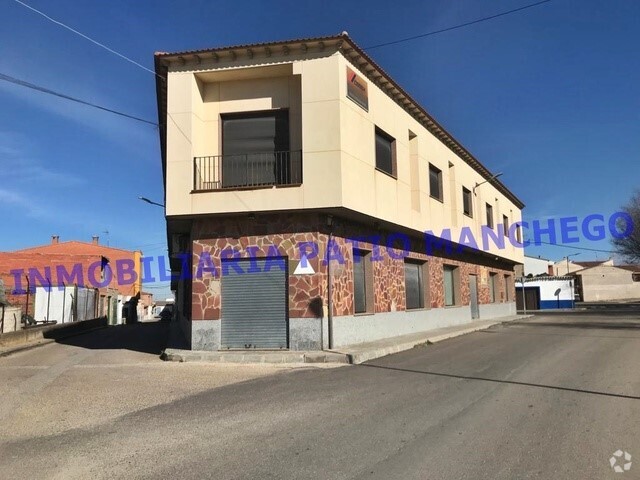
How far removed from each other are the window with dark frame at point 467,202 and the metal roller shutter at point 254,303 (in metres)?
13.3

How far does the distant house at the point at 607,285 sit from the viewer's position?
72.8 m

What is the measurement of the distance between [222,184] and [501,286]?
24.7 metres

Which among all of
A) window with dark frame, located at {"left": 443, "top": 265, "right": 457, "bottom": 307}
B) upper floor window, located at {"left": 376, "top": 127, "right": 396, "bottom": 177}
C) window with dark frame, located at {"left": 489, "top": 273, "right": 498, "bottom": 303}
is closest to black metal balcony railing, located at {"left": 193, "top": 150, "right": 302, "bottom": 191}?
upper floor window, located at {"left": 376, "top": 127, "right": 396, "bottom": 177}

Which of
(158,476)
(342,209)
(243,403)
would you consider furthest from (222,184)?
(158,476)

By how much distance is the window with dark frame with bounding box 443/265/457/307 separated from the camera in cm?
2350

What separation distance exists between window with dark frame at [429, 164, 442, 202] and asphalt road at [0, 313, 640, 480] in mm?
10923

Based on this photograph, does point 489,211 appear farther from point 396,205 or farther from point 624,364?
point 624,364

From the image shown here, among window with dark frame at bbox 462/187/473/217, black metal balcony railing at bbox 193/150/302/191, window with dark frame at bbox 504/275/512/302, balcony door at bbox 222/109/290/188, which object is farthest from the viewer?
window with dark frame at bbox 504/275/512/302

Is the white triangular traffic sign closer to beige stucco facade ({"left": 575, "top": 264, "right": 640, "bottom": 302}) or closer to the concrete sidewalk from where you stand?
the concrete sidewalk

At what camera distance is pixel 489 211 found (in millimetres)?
29562

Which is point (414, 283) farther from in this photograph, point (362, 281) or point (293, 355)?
point (293, 355)

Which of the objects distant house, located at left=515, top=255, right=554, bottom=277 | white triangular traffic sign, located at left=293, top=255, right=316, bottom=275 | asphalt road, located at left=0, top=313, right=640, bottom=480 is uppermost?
distant house, located at left=515, top=255, right=554, bottom=277

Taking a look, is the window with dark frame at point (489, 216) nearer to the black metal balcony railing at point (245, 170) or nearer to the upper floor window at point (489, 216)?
the upper floor window at point (489, 216)

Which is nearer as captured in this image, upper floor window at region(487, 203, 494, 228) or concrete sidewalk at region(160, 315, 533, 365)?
concrete sidewalk at region(160, 315, 533, 365)
